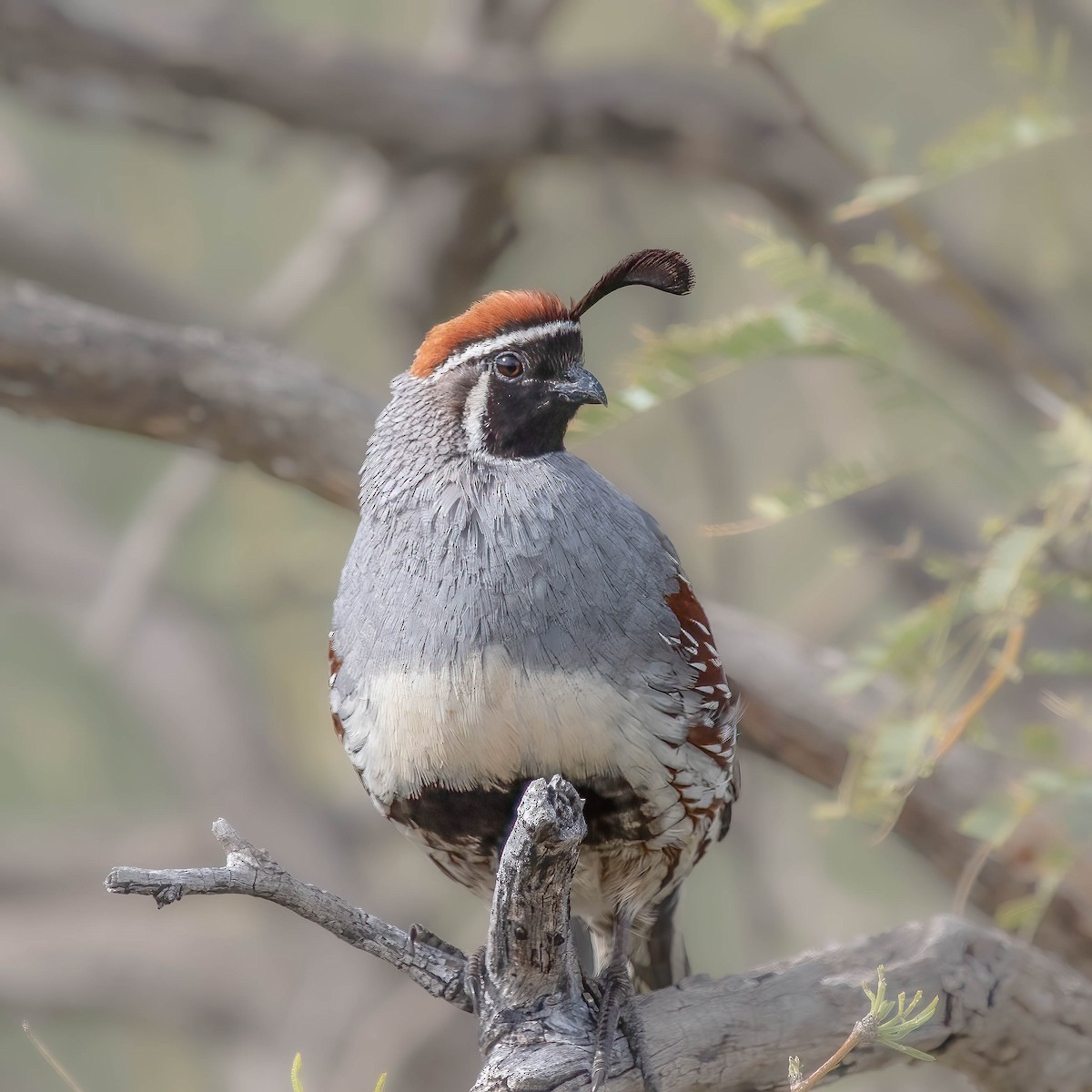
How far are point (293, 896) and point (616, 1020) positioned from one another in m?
0.71

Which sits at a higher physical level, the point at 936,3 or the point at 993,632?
the point at 936,3

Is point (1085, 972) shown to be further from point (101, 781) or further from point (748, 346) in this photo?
point (101, 781)

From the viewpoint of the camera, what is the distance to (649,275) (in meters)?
2.47

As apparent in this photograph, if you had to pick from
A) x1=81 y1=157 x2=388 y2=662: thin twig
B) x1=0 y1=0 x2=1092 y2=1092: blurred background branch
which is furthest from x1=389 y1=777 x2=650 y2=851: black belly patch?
x1=81 y1=157 x2=388 y2=662: thin twig

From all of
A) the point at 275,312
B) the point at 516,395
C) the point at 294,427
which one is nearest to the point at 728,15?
the point at 516,395

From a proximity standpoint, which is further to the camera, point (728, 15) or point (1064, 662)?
point (1064, 662)

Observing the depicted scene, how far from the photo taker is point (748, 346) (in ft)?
8.93

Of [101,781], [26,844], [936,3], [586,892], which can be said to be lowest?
[586,892]

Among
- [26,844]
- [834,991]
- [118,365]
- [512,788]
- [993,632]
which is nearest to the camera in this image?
[512,788]

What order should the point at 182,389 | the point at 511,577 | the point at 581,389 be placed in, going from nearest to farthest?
the point at 511,577
the point at 581,389
the point at 182,389

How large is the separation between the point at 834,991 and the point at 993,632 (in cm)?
75

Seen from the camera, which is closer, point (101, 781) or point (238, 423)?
point (238, 423)

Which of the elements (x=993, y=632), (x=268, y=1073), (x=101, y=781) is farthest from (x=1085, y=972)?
(x=101, y=781)

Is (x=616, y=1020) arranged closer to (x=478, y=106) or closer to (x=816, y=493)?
(x=816, y=493)
